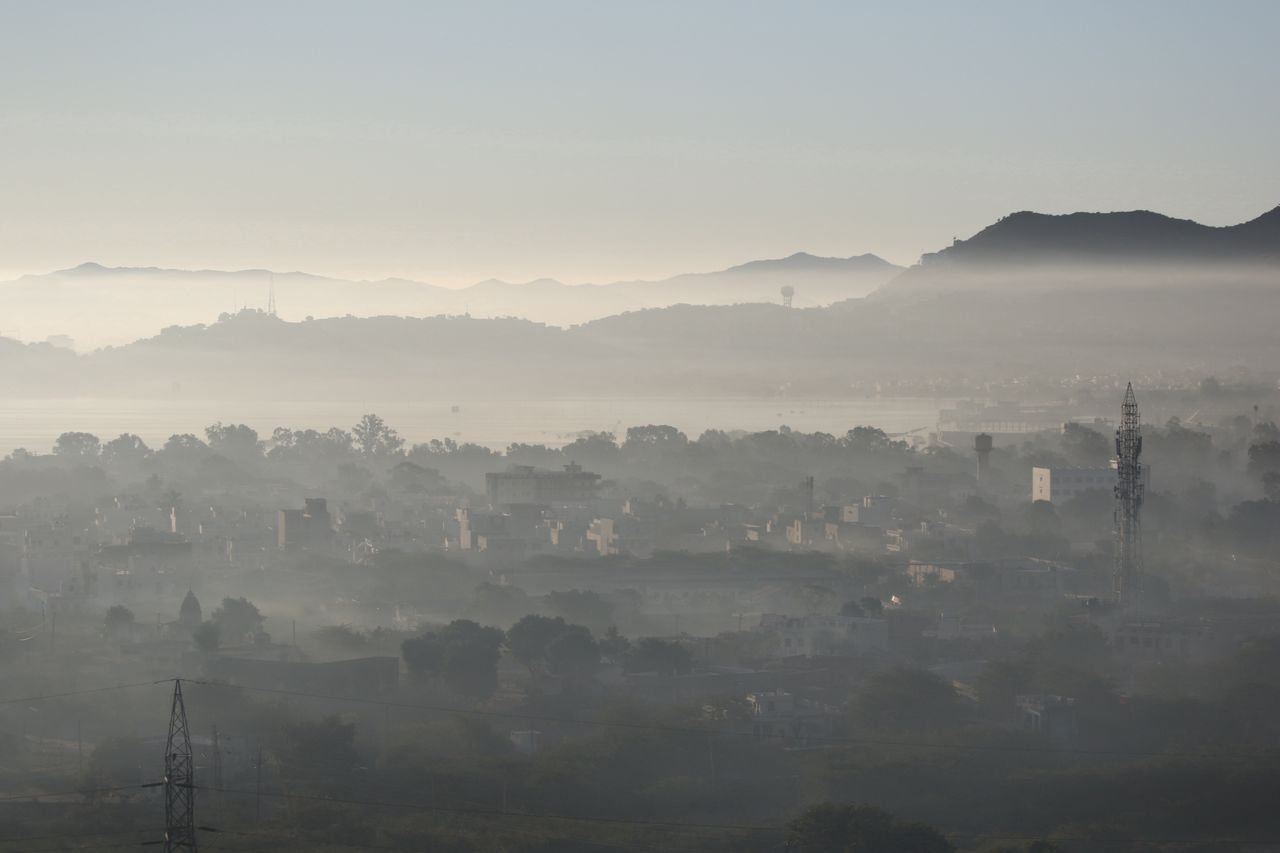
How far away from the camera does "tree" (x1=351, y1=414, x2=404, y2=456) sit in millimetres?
39656

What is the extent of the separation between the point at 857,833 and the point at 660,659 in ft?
13.9

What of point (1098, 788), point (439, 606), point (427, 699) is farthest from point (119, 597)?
point (1098, 788)

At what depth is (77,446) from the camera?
1513 inches

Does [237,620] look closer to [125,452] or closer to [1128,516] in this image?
[1128,516]

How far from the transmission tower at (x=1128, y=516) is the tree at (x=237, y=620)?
7.65 meters

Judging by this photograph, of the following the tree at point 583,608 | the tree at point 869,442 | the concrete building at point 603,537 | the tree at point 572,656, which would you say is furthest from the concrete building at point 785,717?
the tree at point 869,442

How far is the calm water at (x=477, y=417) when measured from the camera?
4603 centimetres

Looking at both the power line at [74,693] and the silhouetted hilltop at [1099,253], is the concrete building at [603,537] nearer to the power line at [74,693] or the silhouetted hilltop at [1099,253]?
the power line at [74,693]

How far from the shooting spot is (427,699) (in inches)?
516

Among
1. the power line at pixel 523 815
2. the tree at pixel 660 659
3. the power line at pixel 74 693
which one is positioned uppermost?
the tree at pixel 660 659

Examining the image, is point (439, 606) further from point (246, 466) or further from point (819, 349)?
point (819, 349)

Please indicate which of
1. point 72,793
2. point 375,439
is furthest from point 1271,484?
point 375,439

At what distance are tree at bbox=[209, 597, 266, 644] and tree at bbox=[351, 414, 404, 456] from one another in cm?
2319

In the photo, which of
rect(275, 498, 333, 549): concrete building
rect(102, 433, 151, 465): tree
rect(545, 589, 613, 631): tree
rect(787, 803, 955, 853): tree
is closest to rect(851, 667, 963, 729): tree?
rect(787, 803, 955, 853): tree
